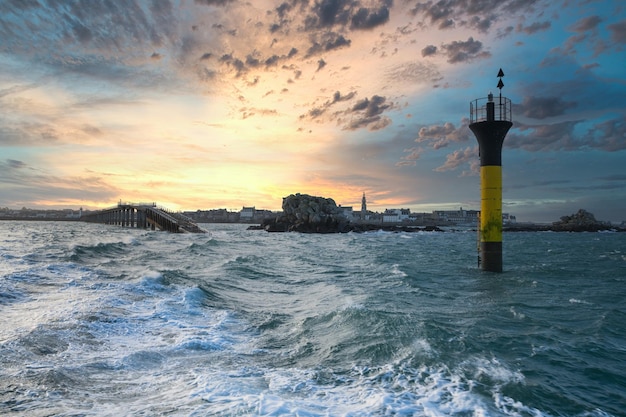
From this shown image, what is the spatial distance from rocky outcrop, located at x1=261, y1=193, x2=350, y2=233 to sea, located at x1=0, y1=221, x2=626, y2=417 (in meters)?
81.0

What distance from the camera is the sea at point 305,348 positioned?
256 inches

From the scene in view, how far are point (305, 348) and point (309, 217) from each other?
91008 millimetres

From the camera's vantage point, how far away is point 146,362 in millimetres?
8367

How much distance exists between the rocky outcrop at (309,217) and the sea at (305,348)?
266 ft

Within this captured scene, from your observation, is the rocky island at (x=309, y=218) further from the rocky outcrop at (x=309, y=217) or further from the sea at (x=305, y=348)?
the sea at (x=305, y=348)

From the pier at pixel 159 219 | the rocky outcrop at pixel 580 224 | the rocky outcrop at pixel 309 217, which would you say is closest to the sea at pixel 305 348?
the pier at pixel 159 219

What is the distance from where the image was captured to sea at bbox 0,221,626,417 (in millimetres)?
6508

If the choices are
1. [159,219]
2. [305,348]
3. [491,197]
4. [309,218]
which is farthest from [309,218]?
[305,348]

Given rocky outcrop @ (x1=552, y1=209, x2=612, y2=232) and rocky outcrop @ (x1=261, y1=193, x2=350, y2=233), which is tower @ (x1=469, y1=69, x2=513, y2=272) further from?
rocky outcrop @ (x1=552, y1=209, x2=612, y2=232)

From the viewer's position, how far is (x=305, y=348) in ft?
31.2

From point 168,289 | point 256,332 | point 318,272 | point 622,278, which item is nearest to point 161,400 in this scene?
point 256,332

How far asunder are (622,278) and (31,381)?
25425mm

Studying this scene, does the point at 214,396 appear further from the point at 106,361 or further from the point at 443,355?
the point at 443,355

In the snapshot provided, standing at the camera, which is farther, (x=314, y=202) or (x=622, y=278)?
(x=314, y=202)
